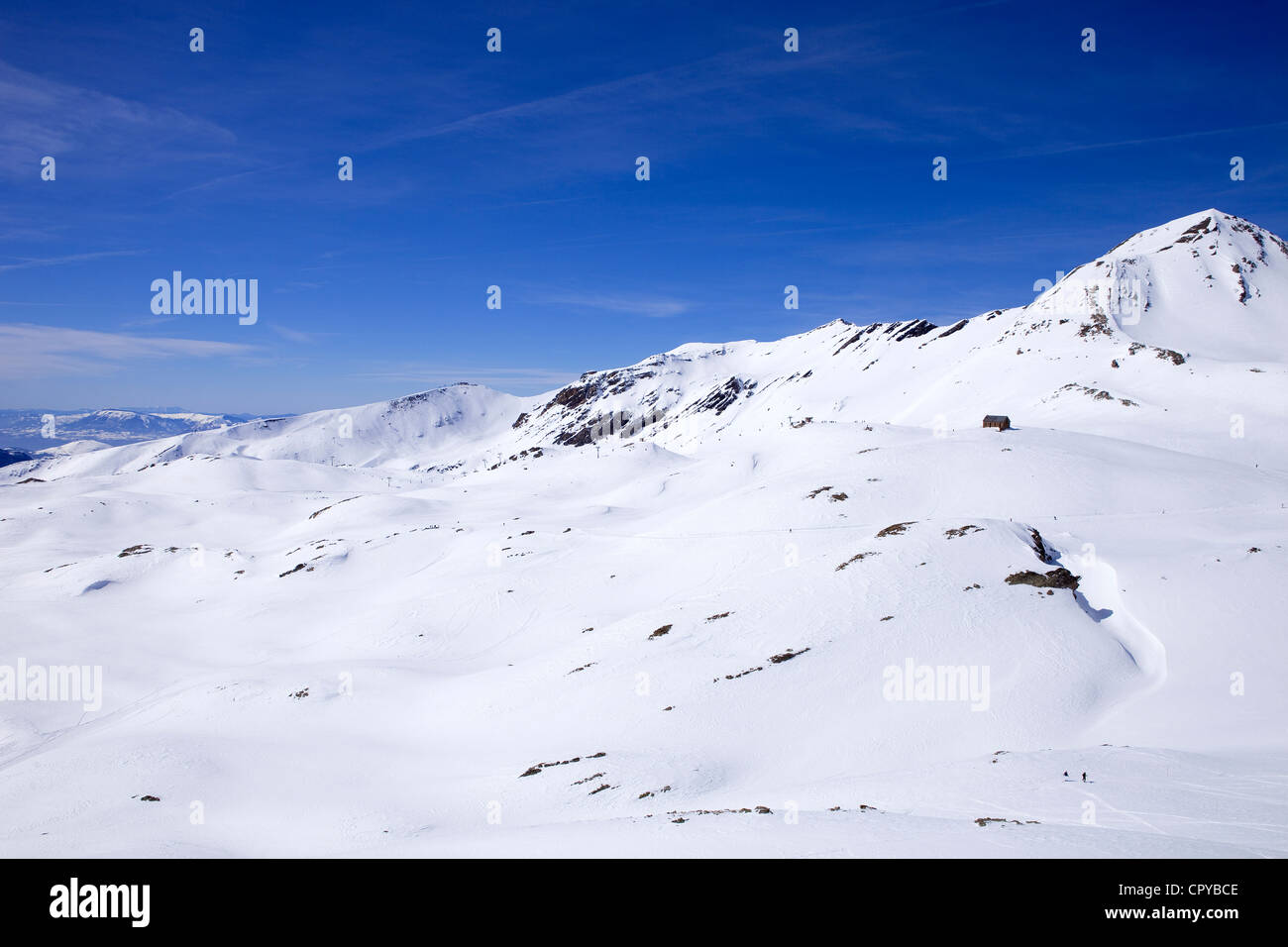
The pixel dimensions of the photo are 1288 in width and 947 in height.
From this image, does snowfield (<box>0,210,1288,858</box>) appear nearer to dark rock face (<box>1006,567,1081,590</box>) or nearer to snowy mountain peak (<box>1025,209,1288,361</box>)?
dark rock face (<box>1006,567,1081,590</box>)

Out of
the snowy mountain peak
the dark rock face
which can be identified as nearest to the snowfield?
the dark rock face

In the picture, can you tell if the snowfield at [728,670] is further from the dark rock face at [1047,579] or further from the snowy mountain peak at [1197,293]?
the snowy mountain peak at [1197,293]

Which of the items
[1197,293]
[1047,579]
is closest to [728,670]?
[1047,579]

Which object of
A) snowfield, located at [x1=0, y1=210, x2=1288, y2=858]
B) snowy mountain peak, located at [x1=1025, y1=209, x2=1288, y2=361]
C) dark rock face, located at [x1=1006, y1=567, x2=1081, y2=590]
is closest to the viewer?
snowfield, located at [x1=0, y1=210, x2=1288, y2=858]

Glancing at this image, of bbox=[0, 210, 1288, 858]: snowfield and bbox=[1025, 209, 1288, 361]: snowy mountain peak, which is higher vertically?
bbox=[1025, 209, 1288, 361]: snowy mountain peak

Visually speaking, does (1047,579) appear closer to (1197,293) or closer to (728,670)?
(728,670)

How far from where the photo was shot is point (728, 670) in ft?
84.2

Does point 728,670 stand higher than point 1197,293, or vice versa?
point 1197,293

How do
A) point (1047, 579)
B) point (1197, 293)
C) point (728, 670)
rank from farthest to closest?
point (1197, 293), point (1047, 579), point (728, 670)

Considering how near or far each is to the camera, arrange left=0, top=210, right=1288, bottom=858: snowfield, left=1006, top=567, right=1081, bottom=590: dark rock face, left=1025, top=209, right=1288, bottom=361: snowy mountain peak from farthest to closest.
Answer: left=1025, top=209, right=1288, bottom=361: snowy mountain peak
left=1006, top=567, right=1081, bottom=590: dark rock face
left=0, top=210, right=1288, bottom=858: snowfield

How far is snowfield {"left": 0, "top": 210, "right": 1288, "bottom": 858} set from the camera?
14.4m

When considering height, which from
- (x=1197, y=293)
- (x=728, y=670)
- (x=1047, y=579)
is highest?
(x=1197, y=293)

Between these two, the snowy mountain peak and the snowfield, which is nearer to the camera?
the snowfield
